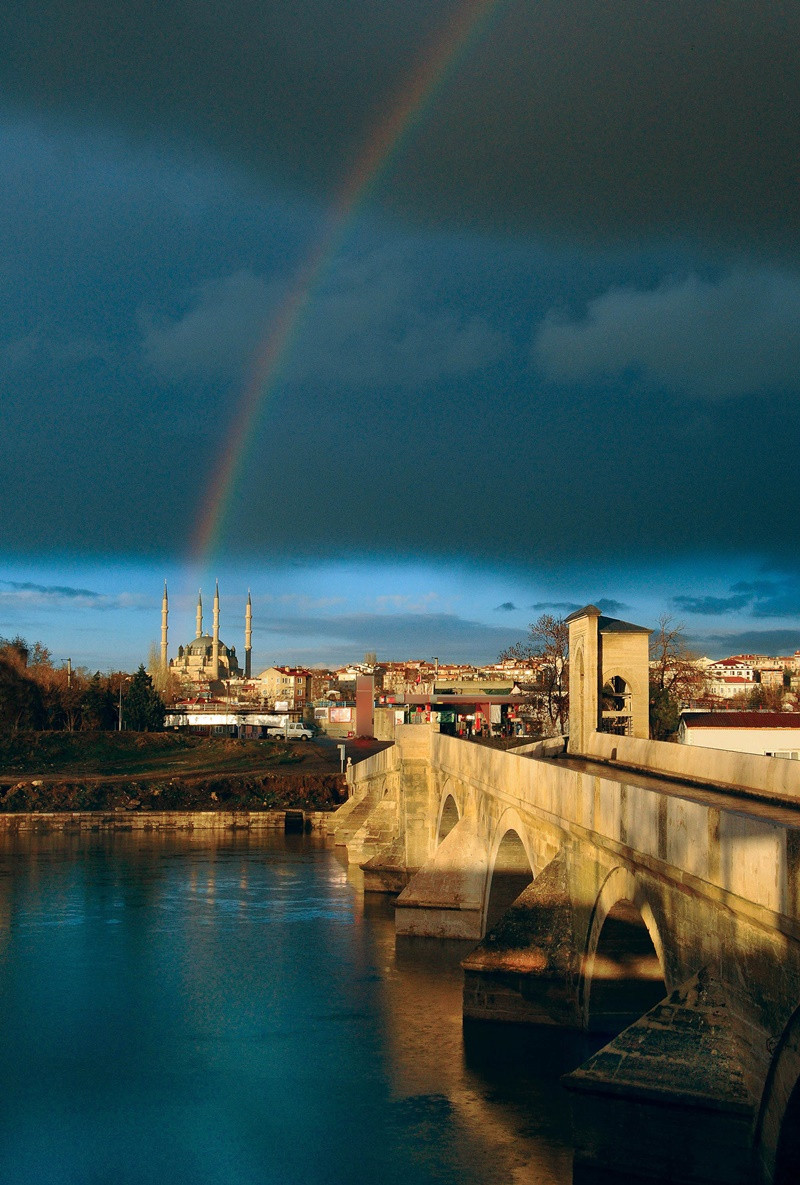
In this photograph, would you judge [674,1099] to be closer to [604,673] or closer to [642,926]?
[642,926]

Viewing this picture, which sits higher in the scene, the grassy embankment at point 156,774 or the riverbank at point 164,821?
the grassy embankment at point 156,774

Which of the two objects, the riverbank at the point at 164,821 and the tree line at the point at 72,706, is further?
the tree line at the point at 72,706

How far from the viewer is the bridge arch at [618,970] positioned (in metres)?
17.7

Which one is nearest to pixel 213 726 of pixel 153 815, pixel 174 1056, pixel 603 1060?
pixel 153 815

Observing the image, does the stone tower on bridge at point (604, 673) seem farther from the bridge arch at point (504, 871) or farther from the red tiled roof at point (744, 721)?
the red tiled roof at point (744, 721)

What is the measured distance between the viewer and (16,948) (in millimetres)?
30281

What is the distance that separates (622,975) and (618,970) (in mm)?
116

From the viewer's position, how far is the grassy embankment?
212ft

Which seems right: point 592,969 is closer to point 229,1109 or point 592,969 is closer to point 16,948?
point 229,1109

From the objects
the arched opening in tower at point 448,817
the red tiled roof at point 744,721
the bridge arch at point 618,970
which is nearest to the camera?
the bridge arch at point 618,970

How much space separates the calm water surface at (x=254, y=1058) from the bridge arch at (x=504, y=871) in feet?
5.86

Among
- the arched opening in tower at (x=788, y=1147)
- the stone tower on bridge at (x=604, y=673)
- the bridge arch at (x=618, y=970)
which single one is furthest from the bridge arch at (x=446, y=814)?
the arched opening in tower at (x=788, y=1147)

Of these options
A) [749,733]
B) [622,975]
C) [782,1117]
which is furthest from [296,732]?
[782,1117]

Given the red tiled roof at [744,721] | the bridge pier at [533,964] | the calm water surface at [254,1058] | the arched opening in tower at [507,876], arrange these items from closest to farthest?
1. the calm water surface at [254,1058]
2. the bridge pier at [533,964]
3. the arched opening in tower at [507,876]
4. the red tiled roof at [744,721]
